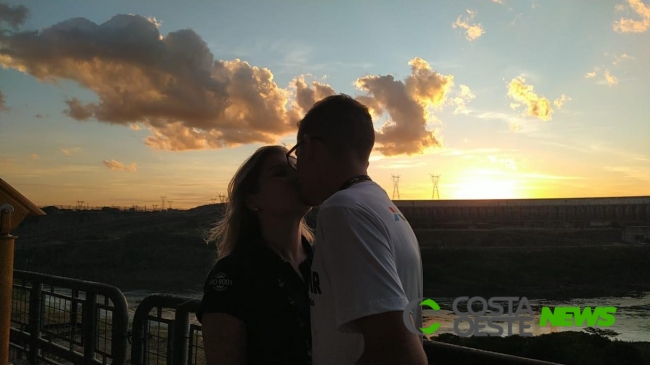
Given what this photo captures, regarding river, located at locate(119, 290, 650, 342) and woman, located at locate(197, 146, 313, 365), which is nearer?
woman, located at locate(197, 146, 313, 365)

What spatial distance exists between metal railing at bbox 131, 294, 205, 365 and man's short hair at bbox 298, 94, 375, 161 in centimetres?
185

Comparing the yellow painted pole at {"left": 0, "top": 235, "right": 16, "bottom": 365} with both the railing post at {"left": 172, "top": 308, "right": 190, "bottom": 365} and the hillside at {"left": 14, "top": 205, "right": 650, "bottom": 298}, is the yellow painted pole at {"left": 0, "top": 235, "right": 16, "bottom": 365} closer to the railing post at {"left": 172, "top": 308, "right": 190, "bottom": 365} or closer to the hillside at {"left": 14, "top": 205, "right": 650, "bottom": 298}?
the railing post at {"left": 172, "top": 308, "right": 190, "bottom": 365}

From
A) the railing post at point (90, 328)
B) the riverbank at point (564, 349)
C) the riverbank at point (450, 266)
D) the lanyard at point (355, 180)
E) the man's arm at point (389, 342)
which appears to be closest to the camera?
the man's arm at point (389, 342)

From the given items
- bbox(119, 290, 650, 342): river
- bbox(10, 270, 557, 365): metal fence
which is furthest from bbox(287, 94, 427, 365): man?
bbox(119, 290, 650, 342): river

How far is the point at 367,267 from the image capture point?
1473 mm

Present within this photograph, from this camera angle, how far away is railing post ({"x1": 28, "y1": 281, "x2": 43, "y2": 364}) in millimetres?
6133

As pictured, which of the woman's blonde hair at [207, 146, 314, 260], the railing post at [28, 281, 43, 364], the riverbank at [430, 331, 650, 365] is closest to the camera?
the woman's blonde hair at [207, 146, 314, 260]

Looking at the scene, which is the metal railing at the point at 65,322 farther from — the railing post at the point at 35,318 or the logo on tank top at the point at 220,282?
the logo on tank top at the point at 220,282

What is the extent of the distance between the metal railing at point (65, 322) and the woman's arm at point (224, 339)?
2.65 metres

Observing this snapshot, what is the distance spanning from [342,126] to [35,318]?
585 centimetres

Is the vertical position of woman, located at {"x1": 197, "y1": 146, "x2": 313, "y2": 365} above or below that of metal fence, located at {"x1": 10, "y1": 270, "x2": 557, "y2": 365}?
above

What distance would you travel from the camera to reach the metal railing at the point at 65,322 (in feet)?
15.1

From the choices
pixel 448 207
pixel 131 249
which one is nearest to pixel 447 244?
pixel 448 207

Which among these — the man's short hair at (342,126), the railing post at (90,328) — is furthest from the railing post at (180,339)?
the man's short hair at (342,126)
